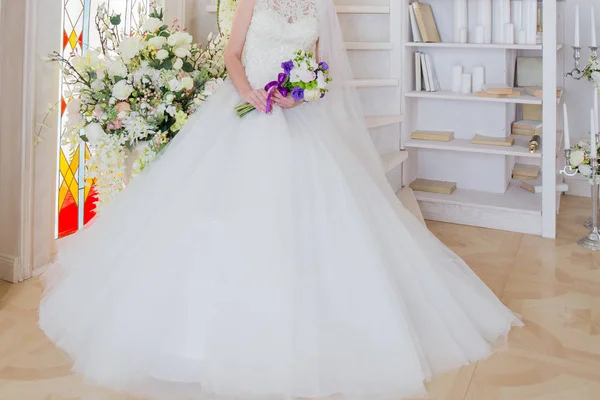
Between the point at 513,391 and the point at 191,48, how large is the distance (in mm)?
2087

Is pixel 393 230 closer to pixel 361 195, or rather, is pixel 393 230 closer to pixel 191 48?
pixel 361 195

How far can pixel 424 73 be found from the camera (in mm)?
4176

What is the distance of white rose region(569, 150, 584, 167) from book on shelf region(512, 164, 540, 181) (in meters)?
0.86

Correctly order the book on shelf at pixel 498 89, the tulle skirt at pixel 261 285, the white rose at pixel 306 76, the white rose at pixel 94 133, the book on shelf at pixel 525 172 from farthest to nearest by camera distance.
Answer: the book on shelf at pixel 525 172 → the book on shelf at pixel 498 89 → the white rose at pixel 94 133 → the white rose at pixel 306 76 → the tulle skirt at pixel 261 285

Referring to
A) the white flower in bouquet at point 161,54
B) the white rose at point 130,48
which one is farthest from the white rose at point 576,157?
the white rose at point 130,48

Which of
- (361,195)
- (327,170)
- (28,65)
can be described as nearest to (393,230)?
(361,195)

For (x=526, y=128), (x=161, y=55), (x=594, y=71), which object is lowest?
(x=526, y=128)

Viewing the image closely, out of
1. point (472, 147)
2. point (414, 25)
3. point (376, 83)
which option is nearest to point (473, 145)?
point (472, 147)

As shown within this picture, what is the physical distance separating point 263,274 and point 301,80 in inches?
30.1

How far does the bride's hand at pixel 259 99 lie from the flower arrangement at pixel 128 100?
0.44 metres

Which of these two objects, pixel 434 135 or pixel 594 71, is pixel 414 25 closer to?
pixel 434 135

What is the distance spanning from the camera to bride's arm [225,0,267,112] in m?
2.51

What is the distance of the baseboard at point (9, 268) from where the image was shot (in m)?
2.88

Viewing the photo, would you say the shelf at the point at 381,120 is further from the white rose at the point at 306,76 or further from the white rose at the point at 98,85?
the white rose at the point at 98,85
